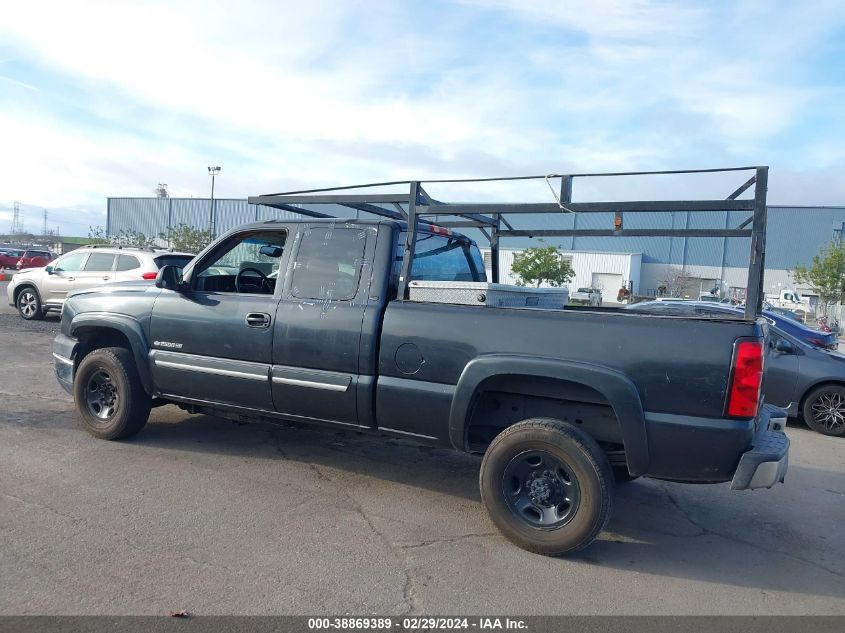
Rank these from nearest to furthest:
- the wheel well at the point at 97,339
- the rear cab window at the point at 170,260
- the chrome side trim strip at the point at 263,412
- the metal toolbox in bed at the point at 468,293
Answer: the metal toolbox in bed at the point at 468,293 → the chrome side trim strip at the point at 263,412 → the wheel well at the point at 97,339 → the rear cab window at the point at 170,260

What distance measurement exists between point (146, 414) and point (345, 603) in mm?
3174

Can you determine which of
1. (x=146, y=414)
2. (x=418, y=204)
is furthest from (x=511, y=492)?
(x=146, y=414)

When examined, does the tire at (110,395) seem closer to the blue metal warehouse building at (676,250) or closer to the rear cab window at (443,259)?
the rear cab window at (443,259)

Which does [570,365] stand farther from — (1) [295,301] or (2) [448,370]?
(1) [295,301]

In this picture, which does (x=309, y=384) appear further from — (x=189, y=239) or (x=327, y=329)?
(x=189, y=239)

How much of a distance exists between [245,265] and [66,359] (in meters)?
1.82

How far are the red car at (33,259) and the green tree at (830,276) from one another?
134 feet

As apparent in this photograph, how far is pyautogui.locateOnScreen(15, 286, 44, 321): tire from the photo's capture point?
14.4 m

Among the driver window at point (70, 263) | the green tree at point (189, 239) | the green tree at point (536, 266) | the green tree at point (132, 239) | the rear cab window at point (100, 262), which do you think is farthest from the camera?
the green tree at point (132, 239)

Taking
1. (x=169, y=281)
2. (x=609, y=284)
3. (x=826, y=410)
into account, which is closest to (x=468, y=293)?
(x=169, y=281)

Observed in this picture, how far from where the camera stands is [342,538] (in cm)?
412

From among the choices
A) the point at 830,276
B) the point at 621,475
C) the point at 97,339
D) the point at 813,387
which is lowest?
the point at 621,475

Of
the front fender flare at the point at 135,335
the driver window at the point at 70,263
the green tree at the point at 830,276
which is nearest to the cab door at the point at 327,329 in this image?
the front fender flare at the point at 135,335

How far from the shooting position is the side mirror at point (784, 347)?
27.2ft
